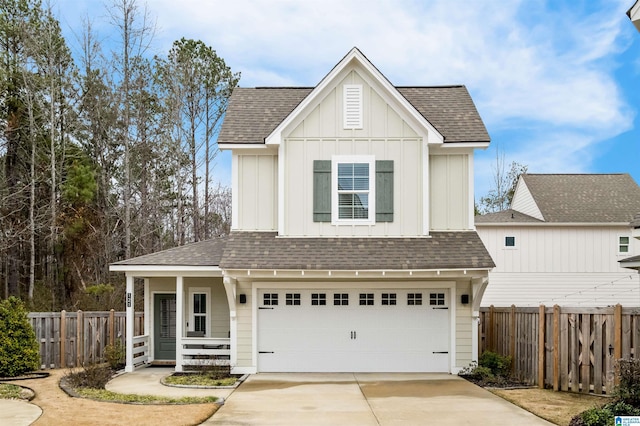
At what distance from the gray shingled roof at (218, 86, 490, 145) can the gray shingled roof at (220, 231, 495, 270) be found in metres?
2.49

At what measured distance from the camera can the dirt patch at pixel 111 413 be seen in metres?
9.59

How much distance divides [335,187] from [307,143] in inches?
51.1

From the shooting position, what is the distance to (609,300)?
25.1 meters

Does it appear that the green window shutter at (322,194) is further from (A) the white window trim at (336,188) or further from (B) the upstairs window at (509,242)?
(B) the upstairs window at (509,242)

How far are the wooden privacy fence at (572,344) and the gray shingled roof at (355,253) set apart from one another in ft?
5.87

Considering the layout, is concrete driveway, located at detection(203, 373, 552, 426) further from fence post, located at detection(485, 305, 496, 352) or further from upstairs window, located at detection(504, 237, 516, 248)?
upstairs window, located at detection(504, 237, 516, 248)

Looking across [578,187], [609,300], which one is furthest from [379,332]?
[578,187]

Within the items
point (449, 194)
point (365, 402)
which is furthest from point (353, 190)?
point (365, 402)

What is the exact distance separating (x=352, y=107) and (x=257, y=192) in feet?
10.5

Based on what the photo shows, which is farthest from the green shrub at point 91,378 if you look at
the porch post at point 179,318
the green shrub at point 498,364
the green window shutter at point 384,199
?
the green shrub at point 498,364

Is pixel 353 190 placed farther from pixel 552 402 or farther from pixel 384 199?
pixel 552 402

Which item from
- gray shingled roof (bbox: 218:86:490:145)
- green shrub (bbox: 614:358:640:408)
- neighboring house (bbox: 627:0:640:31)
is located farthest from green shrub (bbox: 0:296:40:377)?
neighboring house (bbox: 627:0:640:31)

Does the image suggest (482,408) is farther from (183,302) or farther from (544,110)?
(544,110)

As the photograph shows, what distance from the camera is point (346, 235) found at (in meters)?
15.7
